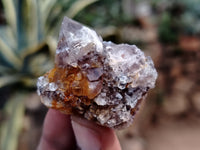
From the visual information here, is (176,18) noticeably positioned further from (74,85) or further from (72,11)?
(74,85)

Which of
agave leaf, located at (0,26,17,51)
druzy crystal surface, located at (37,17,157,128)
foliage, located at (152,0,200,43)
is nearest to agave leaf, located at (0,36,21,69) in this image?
agave leaf, located at (0,26,17,51)

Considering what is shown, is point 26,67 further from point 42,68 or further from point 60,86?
point 60,86

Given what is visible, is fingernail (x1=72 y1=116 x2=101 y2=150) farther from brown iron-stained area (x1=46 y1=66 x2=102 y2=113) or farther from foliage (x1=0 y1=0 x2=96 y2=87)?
foliage (x1=0 y1=0 x2=96 y2=87)

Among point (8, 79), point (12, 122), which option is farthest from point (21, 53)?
point (12, 122)

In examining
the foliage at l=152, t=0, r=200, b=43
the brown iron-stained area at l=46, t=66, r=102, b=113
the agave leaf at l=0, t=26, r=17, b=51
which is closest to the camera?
the brown iron-stained area at l=46, t=66, r=102, b=113

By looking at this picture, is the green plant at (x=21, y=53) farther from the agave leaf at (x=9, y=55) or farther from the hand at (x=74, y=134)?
the hand at (x=74, y=134)

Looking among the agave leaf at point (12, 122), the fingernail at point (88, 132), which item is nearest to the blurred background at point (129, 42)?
the agave leaf at point (12, 122)
